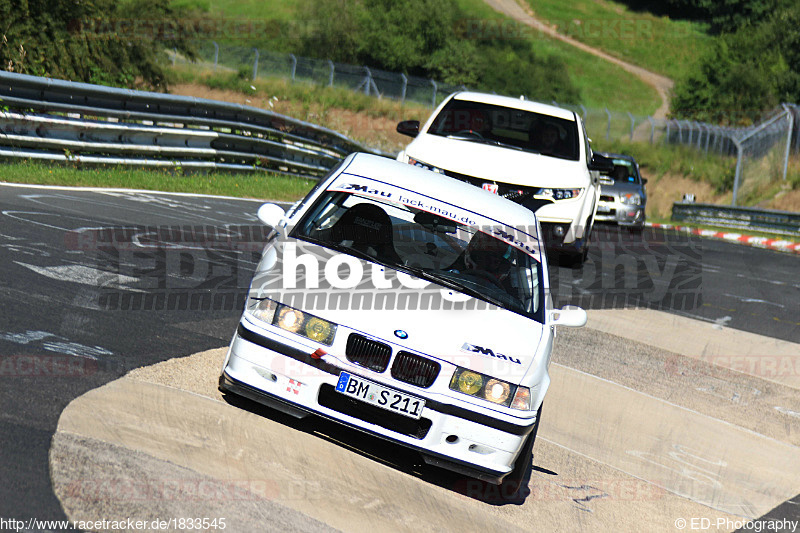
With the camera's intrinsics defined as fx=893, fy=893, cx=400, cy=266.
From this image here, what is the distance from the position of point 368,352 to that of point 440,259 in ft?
5.79

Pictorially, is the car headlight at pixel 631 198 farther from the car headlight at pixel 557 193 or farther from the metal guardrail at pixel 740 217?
the car headlight at pixel 557 193

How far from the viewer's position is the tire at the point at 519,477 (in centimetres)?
505

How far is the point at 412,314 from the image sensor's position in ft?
16.3

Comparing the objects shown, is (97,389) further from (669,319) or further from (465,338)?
(669,319)

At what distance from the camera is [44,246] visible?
8.18 meters

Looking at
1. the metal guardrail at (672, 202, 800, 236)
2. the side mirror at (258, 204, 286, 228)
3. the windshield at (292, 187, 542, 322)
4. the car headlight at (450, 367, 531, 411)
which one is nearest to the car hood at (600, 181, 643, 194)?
the metal guardrail at (672, 202, 800, 236)

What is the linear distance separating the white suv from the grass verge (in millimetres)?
4858

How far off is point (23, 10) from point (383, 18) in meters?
51.7

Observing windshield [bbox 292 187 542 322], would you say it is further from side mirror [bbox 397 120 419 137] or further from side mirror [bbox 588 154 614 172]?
side mirror [bbox 588 154 614 172]

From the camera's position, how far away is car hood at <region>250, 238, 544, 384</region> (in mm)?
4766

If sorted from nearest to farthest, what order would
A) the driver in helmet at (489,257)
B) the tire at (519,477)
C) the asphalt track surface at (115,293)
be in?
1. the asphalt track surface at (115,293)
2. the tire at (519,477)
3. the driver in helmet at (489,257)

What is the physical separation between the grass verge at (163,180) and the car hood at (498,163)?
5.22m

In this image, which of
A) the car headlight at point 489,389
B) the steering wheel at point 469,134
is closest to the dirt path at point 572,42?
the steering wheel at point 469,134

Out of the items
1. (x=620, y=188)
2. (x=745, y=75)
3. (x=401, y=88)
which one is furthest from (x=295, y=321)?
(x=745, y=75)
